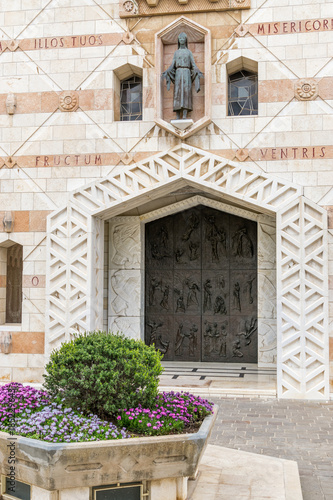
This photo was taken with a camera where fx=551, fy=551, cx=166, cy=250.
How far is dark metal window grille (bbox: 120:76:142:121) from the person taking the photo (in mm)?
12828

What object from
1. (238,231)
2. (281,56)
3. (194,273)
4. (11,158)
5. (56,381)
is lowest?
(56,381)

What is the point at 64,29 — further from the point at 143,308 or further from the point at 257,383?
the point at 257,383

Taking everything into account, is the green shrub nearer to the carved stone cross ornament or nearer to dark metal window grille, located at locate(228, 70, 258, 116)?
dark metal window grille, located at locate(228, 70, 258, 116)

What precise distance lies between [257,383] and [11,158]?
721cm

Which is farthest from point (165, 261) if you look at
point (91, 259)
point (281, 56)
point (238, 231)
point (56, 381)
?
point (56, 381)

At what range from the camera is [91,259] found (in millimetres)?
11516

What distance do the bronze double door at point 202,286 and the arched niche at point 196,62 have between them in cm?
363

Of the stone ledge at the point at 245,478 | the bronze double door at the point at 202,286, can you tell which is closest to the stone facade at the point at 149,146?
the bronze double door at the point at 202,286

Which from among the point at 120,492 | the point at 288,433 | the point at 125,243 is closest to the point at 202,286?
the point at 125,243

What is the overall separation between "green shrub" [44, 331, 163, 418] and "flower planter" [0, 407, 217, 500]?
2.31 ft

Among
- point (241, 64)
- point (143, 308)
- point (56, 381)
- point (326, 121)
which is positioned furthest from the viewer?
point (143, 308)

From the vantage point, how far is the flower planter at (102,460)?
4.88m

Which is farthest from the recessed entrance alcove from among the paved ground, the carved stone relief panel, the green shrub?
the green shrub

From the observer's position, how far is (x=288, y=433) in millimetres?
8344
